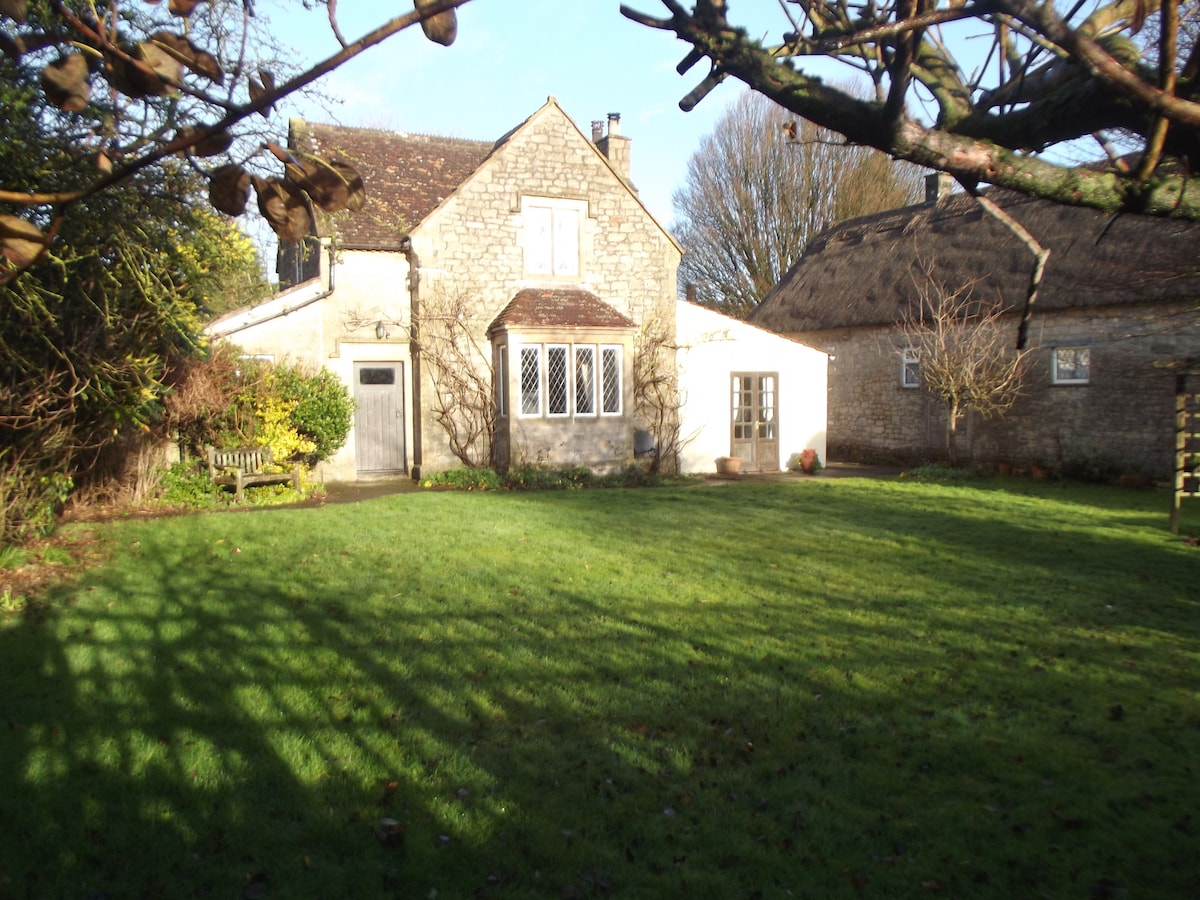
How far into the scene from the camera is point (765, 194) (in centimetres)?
3269

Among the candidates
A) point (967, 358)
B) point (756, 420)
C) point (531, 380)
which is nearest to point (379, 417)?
point (531, 380)

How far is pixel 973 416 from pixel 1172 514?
9.68m

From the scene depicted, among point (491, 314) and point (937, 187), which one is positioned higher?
point (937, 187)

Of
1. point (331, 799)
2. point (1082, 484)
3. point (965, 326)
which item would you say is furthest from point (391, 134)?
point (331, 799)

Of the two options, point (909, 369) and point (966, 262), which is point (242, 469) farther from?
point (966, 262)

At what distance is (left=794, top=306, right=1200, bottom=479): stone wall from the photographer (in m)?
17.8

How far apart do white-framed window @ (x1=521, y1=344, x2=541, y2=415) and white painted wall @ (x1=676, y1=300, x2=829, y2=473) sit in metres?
3.65

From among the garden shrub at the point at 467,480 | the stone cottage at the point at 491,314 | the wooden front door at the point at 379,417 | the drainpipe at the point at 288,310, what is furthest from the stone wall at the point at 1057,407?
the drainpipe at the point at 288,310

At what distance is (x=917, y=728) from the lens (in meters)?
5.18

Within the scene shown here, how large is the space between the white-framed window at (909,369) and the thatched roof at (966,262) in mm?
1040

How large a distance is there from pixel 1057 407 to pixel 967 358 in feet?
7.75

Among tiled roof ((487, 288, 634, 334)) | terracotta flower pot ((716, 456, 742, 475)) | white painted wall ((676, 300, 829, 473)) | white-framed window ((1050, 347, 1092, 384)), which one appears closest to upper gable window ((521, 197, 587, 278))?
tiled roof ((487, 288, 634, 334))

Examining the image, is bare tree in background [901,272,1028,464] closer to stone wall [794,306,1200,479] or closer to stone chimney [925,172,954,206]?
stone wall [794,306,1200,479]

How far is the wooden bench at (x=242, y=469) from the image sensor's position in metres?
14.0
